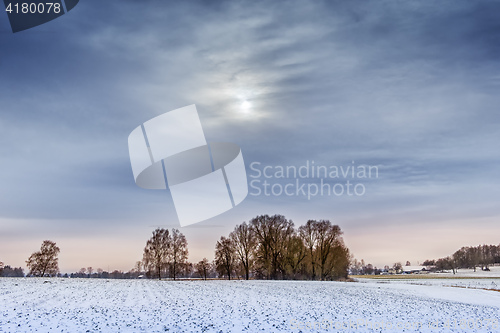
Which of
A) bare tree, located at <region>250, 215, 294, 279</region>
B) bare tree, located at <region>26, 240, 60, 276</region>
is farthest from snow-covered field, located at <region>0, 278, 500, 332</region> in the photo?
bare tree, located at <region>26, 240, 60, 276</region>

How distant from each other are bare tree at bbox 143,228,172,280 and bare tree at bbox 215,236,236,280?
1277cm

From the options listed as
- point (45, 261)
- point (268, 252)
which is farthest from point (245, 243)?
point (45, 261)

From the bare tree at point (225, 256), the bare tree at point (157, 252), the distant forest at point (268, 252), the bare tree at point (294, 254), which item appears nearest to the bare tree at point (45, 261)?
the distant forest at point (268, 252)

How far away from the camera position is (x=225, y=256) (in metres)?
96.1

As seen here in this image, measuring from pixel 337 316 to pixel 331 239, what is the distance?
6693 centimetres

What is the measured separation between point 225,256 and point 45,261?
48425 millimetres

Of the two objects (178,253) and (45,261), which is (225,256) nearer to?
(178,253)

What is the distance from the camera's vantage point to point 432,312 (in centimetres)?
2784

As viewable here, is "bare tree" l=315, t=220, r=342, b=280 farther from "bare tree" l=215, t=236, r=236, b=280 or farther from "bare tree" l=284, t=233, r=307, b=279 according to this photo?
"bare tree" l=215, t=236, r=236, b=280

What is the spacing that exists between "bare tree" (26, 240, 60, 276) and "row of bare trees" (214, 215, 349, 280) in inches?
1946

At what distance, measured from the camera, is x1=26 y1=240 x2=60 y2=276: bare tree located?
319ft

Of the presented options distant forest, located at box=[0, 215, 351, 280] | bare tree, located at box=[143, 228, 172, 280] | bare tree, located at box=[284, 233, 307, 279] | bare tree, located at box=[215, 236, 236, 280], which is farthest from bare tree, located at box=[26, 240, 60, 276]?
bare tree, located at box=[284, 233, 307, 279]

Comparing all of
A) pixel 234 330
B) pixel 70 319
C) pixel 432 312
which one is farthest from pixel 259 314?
pixel 432 312

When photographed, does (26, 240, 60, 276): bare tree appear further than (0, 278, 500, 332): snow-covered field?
Yes
